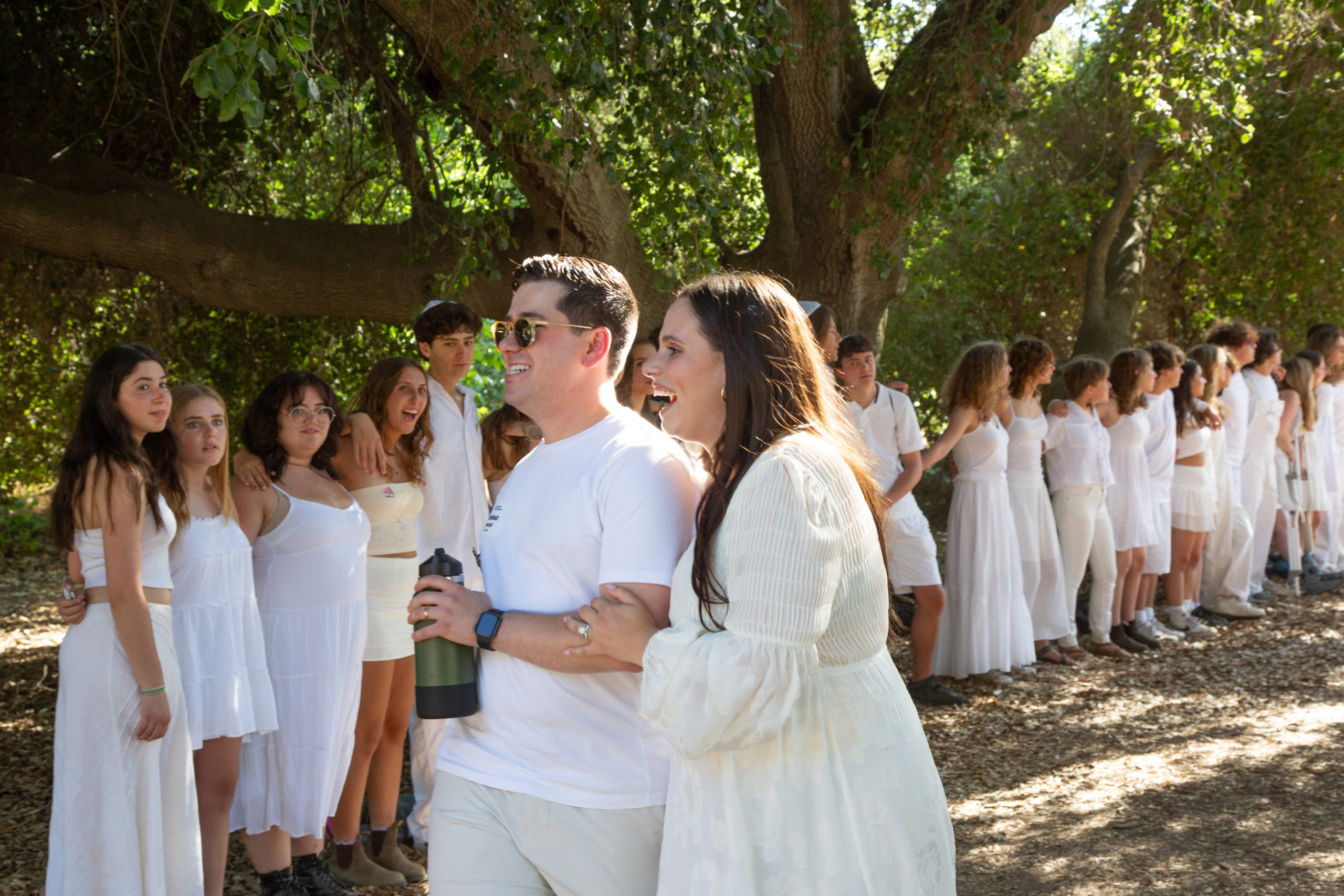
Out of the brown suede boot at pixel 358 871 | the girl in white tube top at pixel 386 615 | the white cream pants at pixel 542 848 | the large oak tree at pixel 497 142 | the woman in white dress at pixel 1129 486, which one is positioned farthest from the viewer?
the woman in white dress at pixel 1129 486

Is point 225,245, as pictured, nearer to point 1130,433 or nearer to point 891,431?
point 891,431

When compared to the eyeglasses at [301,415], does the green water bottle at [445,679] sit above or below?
below

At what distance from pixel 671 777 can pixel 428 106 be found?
5692 millimetres

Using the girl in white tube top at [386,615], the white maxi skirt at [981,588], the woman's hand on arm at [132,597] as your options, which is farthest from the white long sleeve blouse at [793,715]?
the white maxi skirt at [981,588]

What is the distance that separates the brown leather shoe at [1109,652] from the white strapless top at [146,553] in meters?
6.63

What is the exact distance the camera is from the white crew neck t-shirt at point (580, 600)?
2.21 meters

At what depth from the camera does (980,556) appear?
24.6ft

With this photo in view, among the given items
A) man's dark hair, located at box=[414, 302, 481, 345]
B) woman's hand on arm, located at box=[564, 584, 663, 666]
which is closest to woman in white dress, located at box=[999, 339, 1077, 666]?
man's dark hair, located at box=[414, 302, 481, 345]

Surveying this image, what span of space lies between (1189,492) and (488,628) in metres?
8.29

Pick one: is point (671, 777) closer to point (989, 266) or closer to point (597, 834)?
point (597, 834)

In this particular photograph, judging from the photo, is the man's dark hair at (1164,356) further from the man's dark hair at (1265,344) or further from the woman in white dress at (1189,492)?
the man's dark hair at (1265,344)

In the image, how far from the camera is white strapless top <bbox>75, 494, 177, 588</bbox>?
3699 mm

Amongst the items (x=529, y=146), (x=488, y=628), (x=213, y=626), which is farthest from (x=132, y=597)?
(x=529, y=146)

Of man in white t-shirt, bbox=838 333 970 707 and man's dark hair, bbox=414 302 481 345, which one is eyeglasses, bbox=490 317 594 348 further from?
man in white t-shirt, bbox=838 333 970 707
